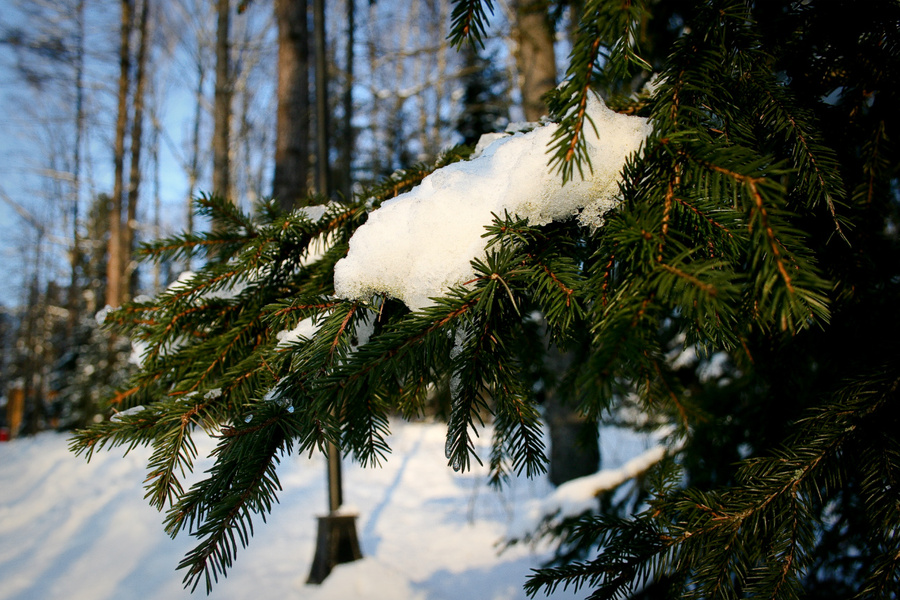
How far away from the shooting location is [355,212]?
1042mm

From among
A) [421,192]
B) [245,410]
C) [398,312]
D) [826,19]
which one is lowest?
[245,410]

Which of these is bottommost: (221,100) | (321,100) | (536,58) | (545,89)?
(321,100)

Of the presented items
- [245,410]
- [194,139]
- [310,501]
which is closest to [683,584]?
[245,410]

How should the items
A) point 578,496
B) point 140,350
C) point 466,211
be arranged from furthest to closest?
point 578,496
point 140,350
point 466,211

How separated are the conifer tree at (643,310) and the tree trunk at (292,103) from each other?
135 inches

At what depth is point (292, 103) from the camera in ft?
14.8

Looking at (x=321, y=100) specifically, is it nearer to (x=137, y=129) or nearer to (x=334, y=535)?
(x=334, y=535)

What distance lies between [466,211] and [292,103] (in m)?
4.46

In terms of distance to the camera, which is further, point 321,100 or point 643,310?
point 321,100

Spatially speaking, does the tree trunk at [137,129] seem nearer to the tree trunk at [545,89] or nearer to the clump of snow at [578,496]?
the tree trunk at [545,89]

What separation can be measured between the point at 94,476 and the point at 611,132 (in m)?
7.19

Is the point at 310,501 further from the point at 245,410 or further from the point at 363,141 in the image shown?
the point at 363,141

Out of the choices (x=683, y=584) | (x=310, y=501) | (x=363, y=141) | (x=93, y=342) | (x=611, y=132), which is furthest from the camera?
(x=363, y=141)

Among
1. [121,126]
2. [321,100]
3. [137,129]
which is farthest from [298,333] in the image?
[137,129]
